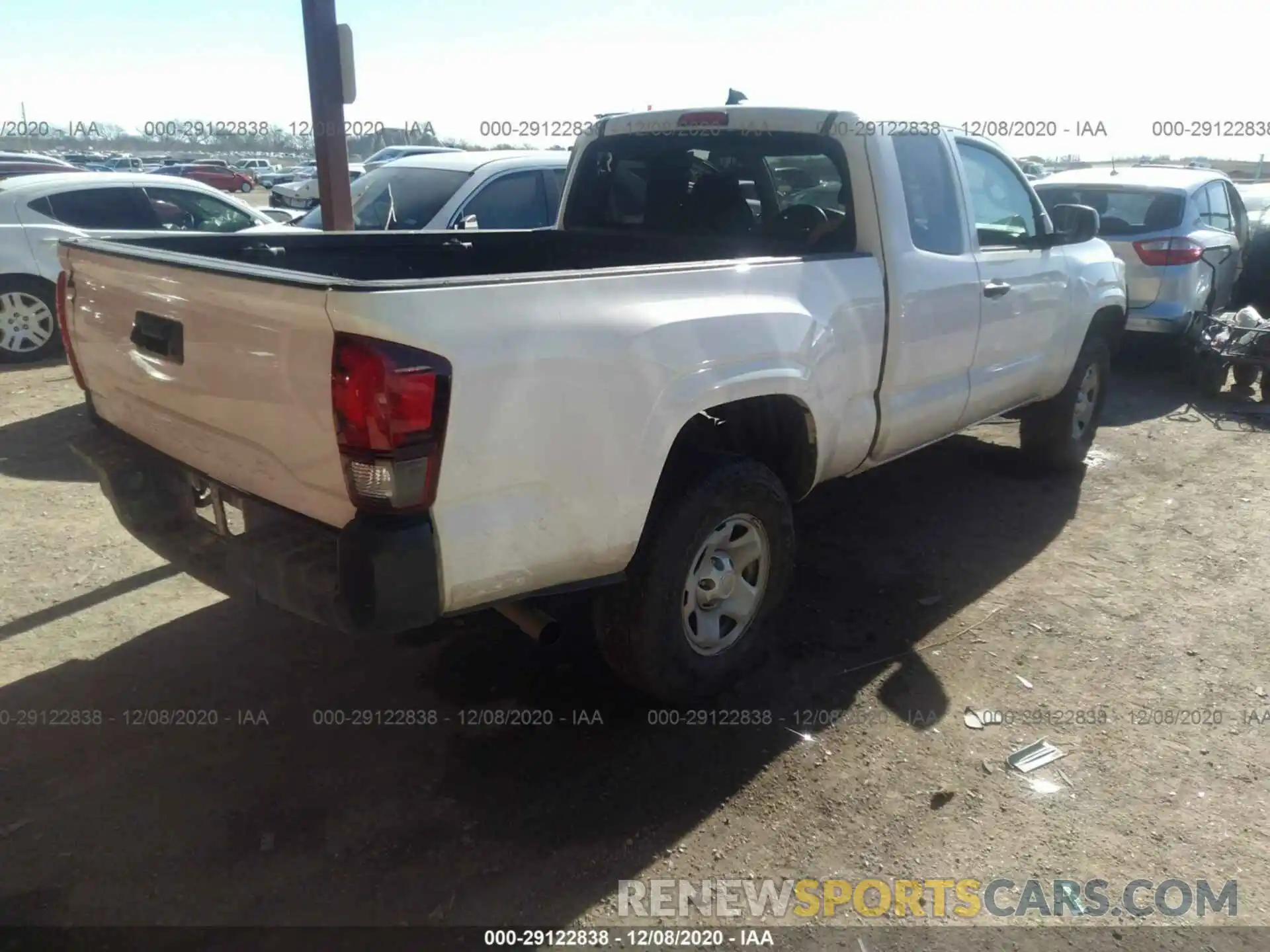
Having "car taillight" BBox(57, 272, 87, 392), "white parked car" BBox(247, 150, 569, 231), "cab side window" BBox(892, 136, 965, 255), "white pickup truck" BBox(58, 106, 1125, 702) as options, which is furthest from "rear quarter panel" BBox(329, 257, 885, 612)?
"white parked car" BBox(247, 150, 569, 231)

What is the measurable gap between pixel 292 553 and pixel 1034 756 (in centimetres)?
245

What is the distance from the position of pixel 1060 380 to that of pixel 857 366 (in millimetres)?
2374

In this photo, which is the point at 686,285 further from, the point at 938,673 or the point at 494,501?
the point at 938,673

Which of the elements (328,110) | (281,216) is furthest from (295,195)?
(328,110)

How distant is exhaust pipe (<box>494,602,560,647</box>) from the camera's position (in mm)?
2910

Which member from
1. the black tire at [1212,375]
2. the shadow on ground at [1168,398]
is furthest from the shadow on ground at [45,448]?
the black tire at [1212,375]

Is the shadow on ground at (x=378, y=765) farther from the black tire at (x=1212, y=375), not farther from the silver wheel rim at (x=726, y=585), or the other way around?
the black tire at (x=1212, y=375)

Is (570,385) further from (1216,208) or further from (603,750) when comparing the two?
(1216,208)

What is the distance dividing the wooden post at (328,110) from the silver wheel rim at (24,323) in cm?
376

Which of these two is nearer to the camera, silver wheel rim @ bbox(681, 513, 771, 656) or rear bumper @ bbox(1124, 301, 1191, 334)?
silver wheel rim @ bbox(681, 513, 771, 656)

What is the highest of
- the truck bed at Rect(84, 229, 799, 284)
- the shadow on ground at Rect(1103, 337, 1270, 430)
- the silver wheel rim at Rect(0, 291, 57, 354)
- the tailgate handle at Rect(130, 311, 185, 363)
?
the truck bed at Rect(84, 229, 799, 284)

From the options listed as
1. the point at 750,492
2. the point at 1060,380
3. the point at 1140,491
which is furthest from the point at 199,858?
the point at 1140,491

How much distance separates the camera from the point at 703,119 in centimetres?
429

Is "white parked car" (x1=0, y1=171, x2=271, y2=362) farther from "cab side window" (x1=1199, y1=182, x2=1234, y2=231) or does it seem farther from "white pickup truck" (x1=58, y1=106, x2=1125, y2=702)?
"cab side window" (x1=1199, y1=182, x2=1234, y2=231)
